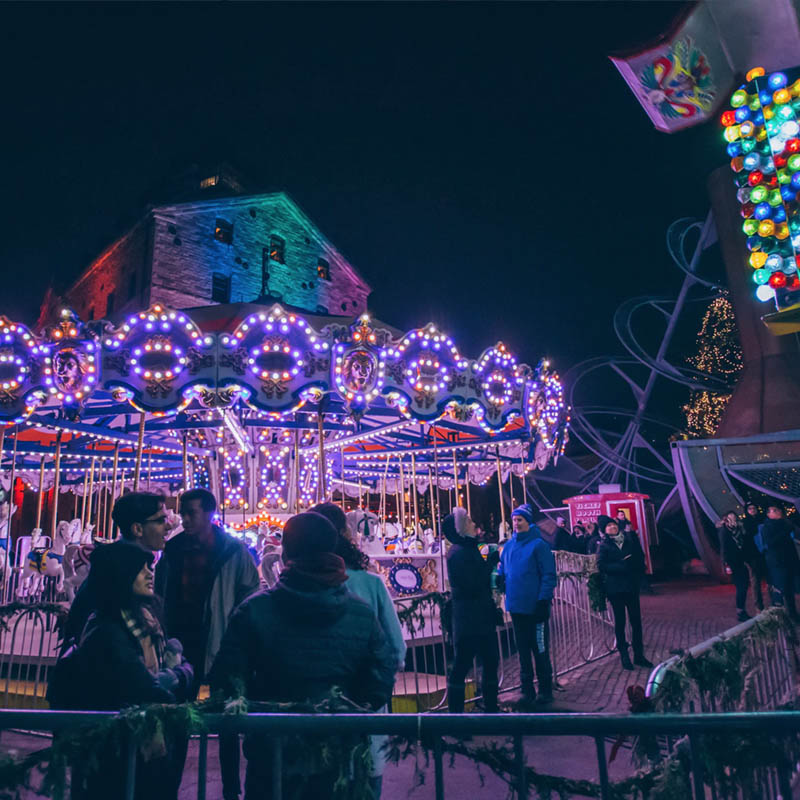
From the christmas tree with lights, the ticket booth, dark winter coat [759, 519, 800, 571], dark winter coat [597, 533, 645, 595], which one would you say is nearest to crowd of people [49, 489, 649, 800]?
dark winter coat [597, 533, 645, 595]

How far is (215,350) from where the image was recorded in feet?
26.8

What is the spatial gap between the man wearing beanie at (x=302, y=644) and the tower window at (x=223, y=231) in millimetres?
25534

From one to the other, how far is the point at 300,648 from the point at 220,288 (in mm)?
25119

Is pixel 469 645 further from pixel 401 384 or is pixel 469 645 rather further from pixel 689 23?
pixel 689 23

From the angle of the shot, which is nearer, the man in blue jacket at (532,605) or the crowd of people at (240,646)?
the crowd of people at (240,646)

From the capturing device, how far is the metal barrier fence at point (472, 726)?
1783mm

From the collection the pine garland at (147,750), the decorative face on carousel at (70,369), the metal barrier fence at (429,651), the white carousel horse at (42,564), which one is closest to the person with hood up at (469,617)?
the metal barrier fence at (429,651)

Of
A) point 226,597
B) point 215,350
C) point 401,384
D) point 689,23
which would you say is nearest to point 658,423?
point 689,23

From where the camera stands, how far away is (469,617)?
205 inches

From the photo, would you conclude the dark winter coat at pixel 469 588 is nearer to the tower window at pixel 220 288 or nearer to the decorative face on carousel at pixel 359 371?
the decorative face on carousel at pixel 359 371

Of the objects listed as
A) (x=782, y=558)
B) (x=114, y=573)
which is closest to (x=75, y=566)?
(x=114, y=573)

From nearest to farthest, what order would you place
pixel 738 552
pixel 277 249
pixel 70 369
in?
pixel 70 369 < pixel 738 552 < pixel 277 249

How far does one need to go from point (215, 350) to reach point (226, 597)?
4986mm

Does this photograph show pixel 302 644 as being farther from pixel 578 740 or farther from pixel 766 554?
pixel 766 554
